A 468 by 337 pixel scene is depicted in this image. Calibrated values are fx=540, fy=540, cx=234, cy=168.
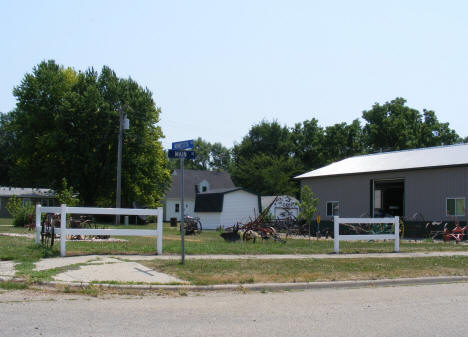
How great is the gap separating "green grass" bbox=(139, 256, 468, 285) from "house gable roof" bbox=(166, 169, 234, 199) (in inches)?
2088

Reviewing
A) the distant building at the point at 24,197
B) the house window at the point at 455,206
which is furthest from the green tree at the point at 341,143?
the house window at the point at 455,206

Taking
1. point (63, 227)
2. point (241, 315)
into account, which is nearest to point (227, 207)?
point (63, 227)

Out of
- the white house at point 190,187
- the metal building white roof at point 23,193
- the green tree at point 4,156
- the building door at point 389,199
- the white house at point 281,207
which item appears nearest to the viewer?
the white house at point 281,207

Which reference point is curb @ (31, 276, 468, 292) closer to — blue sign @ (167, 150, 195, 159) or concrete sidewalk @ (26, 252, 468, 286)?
concrete sidewalk @ (26, 252, 468, 286)

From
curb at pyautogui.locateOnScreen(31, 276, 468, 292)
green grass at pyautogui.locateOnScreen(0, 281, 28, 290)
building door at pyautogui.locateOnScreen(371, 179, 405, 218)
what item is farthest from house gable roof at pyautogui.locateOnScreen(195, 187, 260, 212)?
green grass at pyautogui.locateOnScreen(0, 281, 28, 290)

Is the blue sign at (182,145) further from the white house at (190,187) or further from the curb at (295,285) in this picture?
the white house at (190,187)

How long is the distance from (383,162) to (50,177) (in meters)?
29.2

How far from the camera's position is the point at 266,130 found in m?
81.4

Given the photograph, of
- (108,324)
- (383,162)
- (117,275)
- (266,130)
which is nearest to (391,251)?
(117,275)

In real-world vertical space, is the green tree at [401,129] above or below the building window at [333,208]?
above

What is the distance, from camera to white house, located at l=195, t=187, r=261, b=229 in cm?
4462

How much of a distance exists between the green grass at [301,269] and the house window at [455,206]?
16616 mm

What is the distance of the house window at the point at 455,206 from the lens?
31.0m

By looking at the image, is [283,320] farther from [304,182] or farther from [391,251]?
[304,182]
